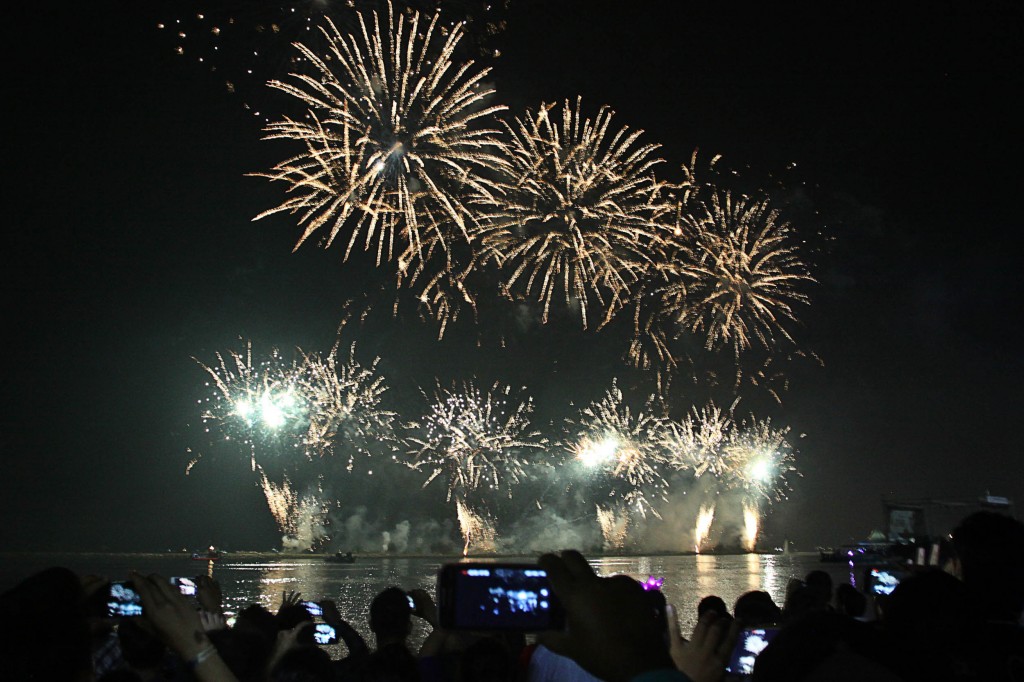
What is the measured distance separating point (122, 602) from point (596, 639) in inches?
166

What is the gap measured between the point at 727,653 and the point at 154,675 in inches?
137

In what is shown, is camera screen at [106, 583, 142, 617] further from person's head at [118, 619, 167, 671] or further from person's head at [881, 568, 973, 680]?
person's head at [881, 568, 973, 680]

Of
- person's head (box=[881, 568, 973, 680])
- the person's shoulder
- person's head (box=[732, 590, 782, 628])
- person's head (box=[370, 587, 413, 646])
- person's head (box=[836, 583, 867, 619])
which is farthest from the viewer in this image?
person's head (box=[836, 583, 867, 619])

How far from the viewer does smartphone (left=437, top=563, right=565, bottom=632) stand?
239 cm

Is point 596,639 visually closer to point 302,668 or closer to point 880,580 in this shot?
point 302,668

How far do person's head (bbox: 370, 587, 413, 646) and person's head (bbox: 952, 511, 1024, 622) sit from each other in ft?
10.6

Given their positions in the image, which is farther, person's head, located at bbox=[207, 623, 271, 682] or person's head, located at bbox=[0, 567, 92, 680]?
person's head, located at bbox=[207, 623, 271, 682]

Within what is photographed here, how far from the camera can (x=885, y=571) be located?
26.4ft

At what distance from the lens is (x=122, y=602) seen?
5.17 meters

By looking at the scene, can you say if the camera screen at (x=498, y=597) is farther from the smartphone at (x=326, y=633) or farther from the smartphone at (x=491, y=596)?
the smartphone at (x=326, y=633)

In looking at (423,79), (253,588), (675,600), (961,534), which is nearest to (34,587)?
(961,534)

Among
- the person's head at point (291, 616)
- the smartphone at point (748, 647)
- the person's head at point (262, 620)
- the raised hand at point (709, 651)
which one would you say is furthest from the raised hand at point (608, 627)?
the person's head at point (291, 616)

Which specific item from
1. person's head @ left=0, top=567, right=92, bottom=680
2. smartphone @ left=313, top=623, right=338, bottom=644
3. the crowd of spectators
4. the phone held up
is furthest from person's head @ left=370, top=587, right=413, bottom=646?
the phone held up

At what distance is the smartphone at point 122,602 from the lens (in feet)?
16.6
